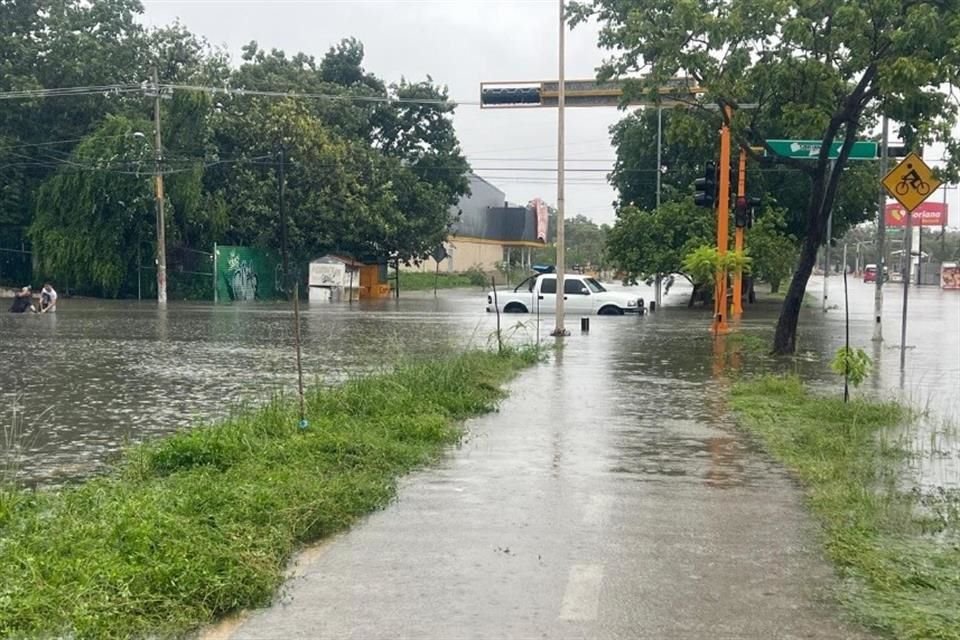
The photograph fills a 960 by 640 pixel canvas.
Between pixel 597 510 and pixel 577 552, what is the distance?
1047 millimetres

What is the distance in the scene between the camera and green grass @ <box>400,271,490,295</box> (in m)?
67.5

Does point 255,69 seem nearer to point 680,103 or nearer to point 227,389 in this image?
point 680,103

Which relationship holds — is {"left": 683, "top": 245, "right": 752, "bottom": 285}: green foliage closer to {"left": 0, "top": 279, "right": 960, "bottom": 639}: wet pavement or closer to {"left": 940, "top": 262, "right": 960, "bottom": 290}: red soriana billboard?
{"left": 0, "top": 279, "right": 960, "bottom": 639}: wet pavement

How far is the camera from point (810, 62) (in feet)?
53.4

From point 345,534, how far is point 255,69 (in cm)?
4820

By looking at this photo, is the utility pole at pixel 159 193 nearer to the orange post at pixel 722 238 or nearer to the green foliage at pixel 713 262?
the orange post at pixel 722 238

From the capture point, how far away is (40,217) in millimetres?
46531

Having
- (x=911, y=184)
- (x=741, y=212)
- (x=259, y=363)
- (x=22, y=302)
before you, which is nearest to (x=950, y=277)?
(x=741, y=212)

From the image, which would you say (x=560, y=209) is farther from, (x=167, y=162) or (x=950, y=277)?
(x=950, y=277)

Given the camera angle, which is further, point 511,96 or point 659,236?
point 659,236

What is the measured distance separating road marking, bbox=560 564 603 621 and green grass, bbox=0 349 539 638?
1.48m

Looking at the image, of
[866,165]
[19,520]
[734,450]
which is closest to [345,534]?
[19,520]

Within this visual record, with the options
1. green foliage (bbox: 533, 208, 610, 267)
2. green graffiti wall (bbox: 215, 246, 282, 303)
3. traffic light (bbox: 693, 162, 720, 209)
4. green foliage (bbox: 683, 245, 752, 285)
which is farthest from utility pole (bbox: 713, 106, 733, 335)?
green foliage (bbox: 533, 208, 610, 267)

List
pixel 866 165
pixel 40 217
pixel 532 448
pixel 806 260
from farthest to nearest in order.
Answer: pixel 40 217 → pixel 866 165 → pixel 806 260 → pixel 532 448
